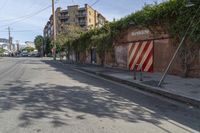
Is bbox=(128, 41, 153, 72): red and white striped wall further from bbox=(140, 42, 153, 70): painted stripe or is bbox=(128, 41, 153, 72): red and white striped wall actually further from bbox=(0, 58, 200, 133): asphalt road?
bbox=(0, 58, 200, 133): asphalt road

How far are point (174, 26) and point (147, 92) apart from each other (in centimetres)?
508

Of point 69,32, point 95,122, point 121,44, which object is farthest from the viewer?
point 69,32

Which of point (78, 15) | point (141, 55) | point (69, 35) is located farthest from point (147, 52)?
point (78, 15)

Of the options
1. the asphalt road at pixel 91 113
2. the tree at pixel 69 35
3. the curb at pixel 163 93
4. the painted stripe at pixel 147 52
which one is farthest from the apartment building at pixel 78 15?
the asphalt road at pixel 91 113

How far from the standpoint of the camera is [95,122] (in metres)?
6.86

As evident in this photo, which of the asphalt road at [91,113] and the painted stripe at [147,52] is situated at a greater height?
the painted stripe at [147,52]

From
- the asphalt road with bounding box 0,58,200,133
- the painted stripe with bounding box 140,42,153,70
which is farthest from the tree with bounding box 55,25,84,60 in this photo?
the asphalt road with bounding box 0,58,200,133

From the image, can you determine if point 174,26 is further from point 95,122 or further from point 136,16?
point 95,122

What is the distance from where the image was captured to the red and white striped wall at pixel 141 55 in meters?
19.0

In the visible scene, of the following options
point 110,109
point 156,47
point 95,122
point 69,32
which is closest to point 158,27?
point 156,47

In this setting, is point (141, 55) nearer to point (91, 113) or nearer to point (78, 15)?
point (91, 113)

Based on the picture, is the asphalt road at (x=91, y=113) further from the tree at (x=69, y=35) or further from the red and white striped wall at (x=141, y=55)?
the tree at (x=69, y=35)

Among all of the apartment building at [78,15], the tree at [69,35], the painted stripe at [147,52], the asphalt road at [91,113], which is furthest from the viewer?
the apartment building at [78,15]

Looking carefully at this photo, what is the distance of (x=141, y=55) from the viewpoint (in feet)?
66.3
